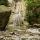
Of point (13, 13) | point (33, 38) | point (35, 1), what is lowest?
point (33, 38)

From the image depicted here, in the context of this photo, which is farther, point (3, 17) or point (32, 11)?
point (32, 11)

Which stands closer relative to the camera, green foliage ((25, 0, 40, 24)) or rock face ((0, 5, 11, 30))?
rock face ((0, 5, 11, 30))

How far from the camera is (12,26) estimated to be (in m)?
2.24

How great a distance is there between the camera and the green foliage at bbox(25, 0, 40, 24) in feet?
7.66

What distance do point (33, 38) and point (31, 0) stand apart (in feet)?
2.94

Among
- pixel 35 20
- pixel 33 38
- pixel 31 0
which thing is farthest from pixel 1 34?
pixel 31 0

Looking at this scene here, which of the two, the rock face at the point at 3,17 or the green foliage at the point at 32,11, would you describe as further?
the green foliage at the point at 32,11

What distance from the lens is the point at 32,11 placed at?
2381 mm

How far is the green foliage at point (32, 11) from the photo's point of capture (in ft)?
7.66

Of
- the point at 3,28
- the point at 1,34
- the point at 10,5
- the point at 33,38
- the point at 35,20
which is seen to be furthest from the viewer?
the point at 10,5

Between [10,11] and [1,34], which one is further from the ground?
[10,11]

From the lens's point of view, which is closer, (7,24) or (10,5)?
(7,24)

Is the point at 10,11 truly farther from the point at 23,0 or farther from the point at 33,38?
the point at 33,38

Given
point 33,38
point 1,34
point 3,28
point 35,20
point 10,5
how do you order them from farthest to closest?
1. point 10,5
2. point 35,20
3. point 3,28
4. point 1,34
5. point 33,38
